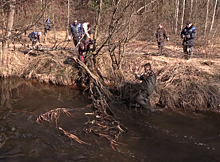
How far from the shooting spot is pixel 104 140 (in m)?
5.43

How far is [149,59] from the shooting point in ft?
32.3

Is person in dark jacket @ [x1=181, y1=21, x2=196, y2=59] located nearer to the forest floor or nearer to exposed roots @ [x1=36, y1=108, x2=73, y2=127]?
the forest floor

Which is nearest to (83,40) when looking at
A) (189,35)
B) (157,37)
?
(157,37)

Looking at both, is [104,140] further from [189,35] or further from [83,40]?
[189,35]

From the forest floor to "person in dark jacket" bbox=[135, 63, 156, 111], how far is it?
692 mm

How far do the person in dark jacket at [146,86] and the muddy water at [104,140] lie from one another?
12.0 inches

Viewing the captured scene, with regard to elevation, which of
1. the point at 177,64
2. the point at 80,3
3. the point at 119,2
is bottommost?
the point at 177,64

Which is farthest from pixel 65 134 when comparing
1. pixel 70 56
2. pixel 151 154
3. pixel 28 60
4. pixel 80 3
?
pixel 80 3

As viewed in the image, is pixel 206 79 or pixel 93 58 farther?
pixel 93 58

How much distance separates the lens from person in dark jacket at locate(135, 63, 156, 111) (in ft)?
22.5

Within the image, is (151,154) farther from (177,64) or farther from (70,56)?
(70,56)

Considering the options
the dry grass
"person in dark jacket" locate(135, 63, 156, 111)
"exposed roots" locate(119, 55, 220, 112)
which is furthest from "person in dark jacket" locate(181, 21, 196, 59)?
"person in dark jacket" locate(135, 63, 156, 111)

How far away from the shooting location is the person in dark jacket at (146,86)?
6.86m

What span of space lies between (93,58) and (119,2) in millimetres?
2187
